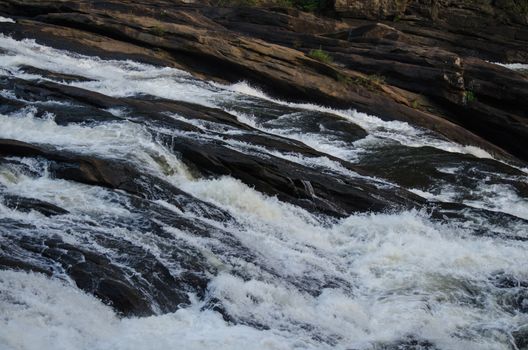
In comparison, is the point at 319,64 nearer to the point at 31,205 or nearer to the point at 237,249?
the point at 237,249

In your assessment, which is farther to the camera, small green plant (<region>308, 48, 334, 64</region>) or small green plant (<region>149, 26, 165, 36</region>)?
small green plant (<region>308, 48, 334, 64</region>)

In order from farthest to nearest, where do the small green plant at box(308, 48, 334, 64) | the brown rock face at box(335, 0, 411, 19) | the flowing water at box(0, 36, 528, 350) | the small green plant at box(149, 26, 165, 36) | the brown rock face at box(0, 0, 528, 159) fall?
the brown rock face at box(335, 0, 411, 19) < the small green plant at box(308, 48, 334, 64) < the small green plant at box(149, 26, 165, 36) < the brown rock face at box(0, 0, 528, 159) < the flowing water at box(0, 36, 528, 350)

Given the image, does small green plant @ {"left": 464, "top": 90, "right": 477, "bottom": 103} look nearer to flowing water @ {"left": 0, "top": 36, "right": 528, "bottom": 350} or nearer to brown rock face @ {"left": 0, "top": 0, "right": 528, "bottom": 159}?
brown rock face @ {"left": 0, "top": 0, "right": 528, "bottom": 159}

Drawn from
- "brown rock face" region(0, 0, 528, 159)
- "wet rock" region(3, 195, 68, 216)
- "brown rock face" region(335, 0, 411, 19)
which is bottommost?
"wet rock" region(3, 195, 68, 216)

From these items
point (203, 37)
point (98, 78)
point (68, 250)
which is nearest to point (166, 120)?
point (98, 78)

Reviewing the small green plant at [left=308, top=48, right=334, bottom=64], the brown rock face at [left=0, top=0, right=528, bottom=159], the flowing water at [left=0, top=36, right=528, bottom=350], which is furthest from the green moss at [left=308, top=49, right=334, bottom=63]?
the flowing water at [left=0, top=36, right=528, bottom=350]

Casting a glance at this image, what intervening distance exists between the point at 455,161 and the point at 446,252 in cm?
531

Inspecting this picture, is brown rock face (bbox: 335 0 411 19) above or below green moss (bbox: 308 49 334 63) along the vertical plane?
above

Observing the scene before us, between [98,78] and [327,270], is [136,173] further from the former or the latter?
[98,78]

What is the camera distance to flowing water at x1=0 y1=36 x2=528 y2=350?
7.38 m

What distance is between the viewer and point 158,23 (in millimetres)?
21406

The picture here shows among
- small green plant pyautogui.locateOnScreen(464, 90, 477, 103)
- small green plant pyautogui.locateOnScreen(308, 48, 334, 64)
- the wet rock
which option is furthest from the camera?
small green plant pyautogui.locateOnScreen(308, 48, 334, 64)

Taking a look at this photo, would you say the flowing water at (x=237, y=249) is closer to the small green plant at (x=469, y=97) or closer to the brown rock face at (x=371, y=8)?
the small green plant at (x=469, y=97)

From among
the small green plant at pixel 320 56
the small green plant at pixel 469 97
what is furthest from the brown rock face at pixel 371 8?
the small green plant at pixel 469 97
